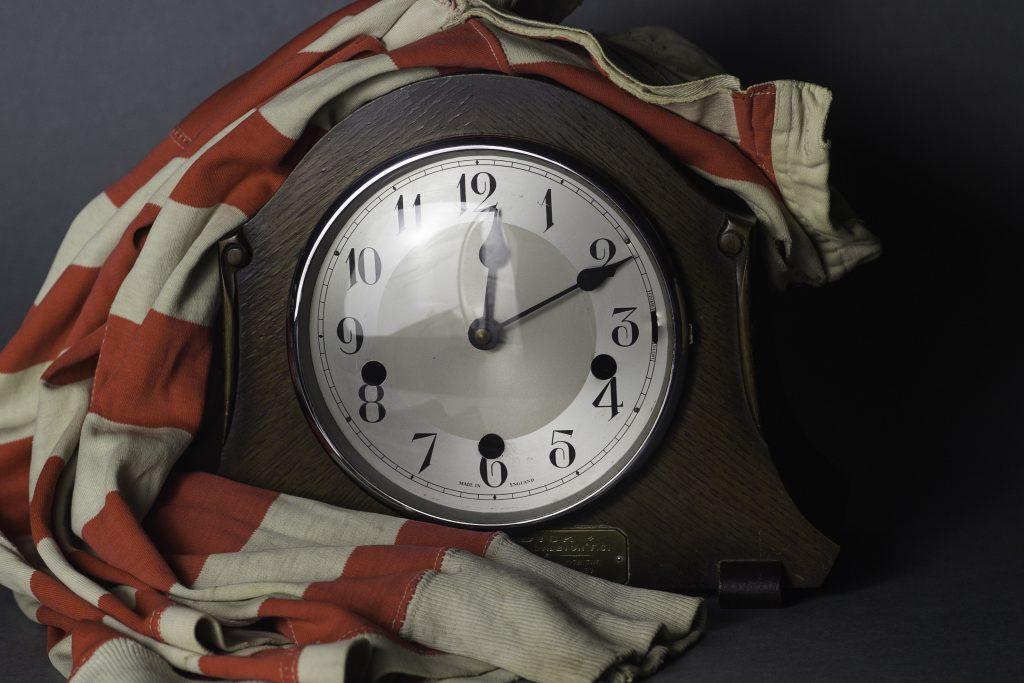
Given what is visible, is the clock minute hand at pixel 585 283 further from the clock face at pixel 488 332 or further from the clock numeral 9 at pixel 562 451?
the clock numeral 9 at pixel 562 451

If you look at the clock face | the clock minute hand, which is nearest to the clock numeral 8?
the clock face

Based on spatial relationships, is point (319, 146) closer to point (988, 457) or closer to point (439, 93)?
point (439, 93)

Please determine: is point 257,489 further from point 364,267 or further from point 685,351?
point 685,351

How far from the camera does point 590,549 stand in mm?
1297

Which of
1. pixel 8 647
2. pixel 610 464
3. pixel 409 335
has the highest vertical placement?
pixel 409 335

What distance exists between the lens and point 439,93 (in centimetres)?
129

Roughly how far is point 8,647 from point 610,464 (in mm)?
Answer: 538

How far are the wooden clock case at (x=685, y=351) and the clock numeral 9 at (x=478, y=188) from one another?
0.04 m

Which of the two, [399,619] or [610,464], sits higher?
[610,464]

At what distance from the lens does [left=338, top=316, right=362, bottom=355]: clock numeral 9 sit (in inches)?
51.3

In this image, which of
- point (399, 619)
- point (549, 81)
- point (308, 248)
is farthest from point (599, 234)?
point (399, 619)

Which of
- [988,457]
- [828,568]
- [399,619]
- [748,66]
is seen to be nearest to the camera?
[399,619]

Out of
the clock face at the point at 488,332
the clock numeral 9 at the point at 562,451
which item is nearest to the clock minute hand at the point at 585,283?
the clock face at the point at 488,332

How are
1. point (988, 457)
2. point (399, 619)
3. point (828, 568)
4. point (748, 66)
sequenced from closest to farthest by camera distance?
point (399, 619), point (828, 568), point (988, 457), point (748, 66)
